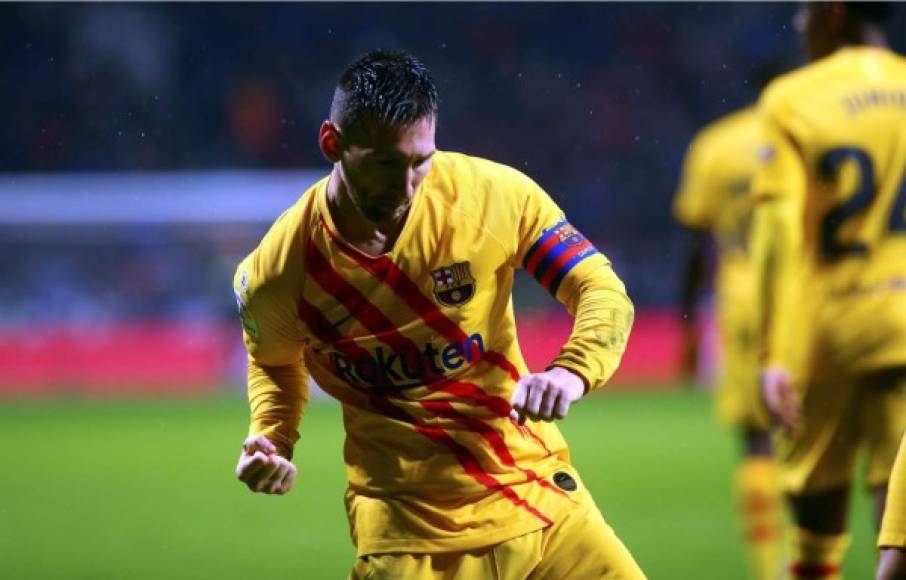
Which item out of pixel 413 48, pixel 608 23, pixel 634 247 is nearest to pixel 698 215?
Answer: pixel 413 48

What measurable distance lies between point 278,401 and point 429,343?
341mm

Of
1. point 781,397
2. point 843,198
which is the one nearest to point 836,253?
point 843,198

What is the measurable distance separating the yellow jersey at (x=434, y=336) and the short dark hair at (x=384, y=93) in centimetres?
19

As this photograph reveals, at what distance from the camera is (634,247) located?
38.0 feet

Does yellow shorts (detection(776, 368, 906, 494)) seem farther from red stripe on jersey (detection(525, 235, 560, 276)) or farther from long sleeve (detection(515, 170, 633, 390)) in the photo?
red stripe on jersey (detection(525, 235, 560, 276))

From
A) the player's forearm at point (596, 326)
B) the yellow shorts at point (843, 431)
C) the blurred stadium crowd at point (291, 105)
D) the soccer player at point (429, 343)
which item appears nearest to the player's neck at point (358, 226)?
the soccer player at point (429, 343)

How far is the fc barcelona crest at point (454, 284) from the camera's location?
9.55 ft

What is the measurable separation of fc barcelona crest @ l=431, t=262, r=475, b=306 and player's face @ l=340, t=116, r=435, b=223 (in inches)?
6.2

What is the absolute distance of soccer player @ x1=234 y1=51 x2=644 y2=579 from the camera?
9.42ft

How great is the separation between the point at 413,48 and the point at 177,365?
5.50m

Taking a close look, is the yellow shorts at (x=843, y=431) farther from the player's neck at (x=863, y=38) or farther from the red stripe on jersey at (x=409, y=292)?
the red stripe on jersey at (x=409, y=292)

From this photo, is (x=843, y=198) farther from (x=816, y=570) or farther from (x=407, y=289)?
(x=407, y=289)

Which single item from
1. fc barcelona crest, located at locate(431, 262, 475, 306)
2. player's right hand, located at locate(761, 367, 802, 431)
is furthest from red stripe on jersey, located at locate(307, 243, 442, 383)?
player's right hand, located at locate(761, 367, 802, 431)

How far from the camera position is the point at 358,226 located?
2904mm
